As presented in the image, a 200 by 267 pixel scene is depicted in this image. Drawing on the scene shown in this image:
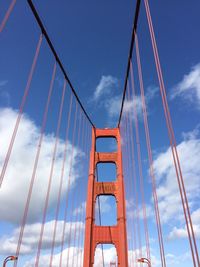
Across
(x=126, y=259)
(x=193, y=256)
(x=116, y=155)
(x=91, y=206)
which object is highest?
(x=116, y=155)

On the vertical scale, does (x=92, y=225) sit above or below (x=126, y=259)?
above

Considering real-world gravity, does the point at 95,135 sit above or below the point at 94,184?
above

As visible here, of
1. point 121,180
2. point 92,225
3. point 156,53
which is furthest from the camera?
point 121,180

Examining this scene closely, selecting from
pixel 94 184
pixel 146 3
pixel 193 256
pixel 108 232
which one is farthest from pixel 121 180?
pixel 193 256

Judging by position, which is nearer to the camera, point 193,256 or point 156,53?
point 193,256

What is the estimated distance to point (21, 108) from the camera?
7.68 m

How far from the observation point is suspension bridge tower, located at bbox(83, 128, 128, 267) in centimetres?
1661

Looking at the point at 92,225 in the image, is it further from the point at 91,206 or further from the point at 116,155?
the point at 116,155

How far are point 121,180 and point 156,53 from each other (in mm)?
15231

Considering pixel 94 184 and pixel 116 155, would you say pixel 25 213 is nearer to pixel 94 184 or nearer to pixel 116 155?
pixel 94 184

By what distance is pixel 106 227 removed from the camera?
18.2m

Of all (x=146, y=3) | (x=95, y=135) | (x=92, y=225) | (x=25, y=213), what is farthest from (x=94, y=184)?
(x=146, y=3)

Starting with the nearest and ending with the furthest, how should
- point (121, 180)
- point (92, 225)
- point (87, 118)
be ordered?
point (92, 225), point (121, 180), point (87, 118)

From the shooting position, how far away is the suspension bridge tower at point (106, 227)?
1661 cm
